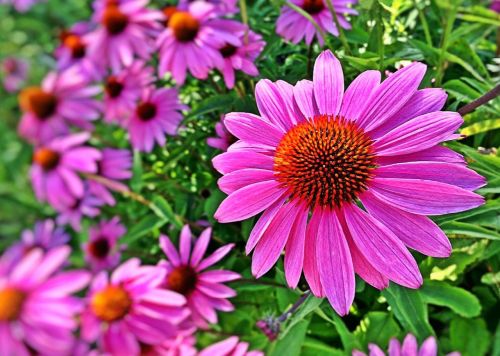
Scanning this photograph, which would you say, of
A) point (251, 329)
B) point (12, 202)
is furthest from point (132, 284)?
point (12, 202)

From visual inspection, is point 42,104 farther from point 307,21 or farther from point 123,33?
point 307,21

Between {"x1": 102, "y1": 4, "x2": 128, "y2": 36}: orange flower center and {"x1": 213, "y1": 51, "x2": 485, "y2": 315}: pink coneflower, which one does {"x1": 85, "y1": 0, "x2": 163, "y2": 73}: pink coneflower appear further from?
{"x1": 213, "y1": 51, "x2": 485, "y2": 315}: pink coneflower

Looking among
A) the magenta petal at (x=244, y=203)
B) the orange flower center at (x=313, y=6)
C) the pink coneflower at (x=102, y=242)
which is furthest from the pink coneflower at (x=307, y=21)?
the pink coneflower at (x=102, y=242)

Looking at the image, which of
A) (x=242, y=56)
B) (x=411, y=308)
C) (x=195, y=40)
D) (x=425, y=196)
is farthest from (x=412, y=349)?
(x=195, y=40)

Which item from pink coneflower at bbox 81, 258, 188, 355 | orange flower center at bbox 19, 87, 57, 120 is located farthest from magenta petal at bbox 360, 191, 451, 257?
orange flower center at bbox 19, 87, 57, 120

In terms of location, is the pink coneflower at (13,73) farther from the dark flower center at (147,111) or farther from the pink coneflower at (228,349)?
the pink coneflower at (228,349)
